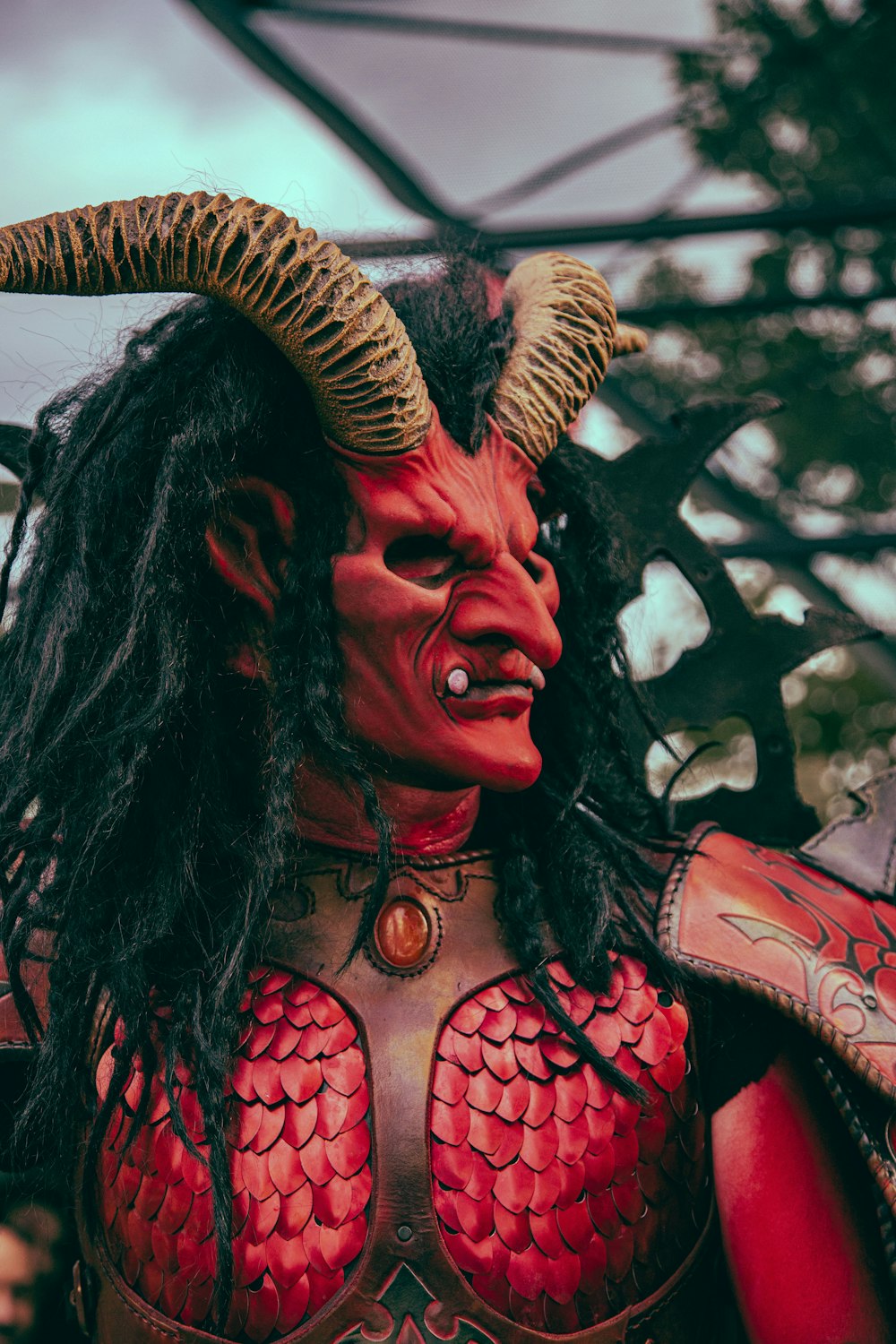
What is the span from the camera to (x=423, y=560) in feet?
3.75

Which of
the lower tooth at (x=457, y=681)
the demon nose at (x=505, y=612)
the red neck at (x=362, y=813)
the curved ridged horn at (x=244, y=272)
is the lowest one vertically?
the red neck at (x=362, y=813)

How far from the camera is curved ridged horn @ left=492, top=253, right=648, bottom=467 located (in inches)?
48.4

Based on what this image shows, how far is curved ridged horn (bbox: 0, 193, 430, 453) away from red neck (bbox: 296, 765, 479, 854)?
1.14 feet

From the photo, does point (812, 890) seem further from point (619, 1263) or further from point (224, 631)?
point (224, 631)

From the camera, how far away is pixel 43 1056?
1179 mm

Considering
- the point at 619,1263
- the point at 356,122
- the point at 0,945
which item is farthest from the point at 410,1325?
the point at 356,122

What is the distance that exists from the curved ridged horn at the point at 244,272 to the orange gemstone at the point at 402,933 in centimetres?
45

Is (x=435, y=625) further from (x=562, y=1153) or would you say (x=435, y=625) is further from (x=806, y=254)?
(x=806, y=254)

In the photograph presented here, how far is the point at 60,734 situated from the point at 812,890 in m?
0.77

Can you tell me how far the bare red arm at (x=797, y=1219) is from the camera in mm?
1105

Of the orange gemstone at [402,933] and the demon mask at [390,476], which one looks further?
the orange gemstone at [402,933]

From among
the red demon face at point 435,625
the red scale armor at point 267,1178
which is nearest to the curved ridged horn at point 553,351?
the red demon face at point 435,625

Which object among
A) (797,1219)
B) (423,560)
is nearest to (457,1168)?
(797,1219)

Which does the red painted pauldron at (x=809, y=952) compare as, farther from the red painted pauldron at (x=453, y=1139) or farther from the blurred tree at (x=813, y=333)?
the blurred tree at (x=813, y=333)
